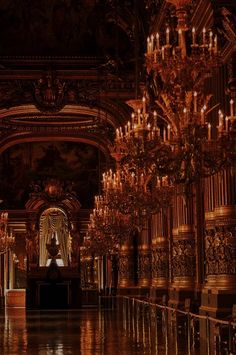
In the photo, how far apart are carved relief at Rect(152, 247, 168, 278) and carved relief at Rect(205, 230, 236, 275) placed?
11411 mm

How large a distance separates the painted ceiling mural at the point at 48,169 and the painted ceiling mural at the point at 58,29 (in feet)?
51.5

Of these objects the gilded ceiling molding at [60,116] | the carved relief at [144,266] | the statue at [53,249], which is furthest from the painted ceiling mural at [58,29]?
the statue at [53,249]

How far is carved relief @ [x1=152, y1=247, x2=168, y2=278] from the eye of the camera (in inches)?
1136

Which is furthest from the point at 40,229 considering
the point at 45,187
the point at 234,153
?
the point at 234,153

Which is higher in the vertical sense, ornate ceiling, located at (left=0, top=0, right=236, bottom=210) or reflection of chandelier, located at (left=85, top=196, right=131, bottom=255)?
ornate ceiling, located at (left=0, top=0, right=236, bottom=210)

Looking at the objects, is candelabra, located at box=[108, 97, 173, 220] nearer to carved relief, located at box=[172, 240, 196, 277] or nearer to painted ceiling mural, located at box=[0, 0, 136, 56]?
carved relief, located at box=[172, 240, 196, 277]

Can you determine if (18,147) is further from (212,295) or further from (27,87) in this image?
(212,295)

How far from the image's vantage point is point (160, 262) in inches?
1150

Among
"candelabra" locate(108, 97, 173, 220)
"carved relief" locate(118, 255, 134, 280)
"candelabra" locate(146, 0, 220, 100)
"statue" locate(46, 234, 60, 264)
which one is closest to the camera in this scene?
"candelabra" locate(146, 0, 220, 100)

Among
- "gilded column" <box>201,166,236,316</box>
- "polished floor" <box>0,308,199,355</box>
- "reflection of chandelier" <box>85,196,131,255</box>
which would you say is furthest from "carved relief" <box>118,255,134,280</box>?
"gilded column" <box>201,166,236,316</box>

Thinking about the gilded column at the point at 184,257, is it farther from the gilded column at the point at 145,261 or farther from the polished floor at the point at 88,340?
the gilded column at the point at 145,261

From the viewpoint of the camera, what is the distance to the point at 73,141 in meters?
46.0

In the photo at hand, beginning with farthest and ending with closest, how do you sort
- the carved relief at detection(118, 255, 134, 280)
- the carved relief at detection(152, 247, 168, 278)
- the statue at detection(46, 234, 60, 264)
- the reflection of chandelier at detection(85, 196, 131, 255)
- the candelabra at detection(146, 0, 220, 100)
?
the statue at detection(46, 234, 60, 264) < the carved relief at detection(118, 255, 134, 280) < the carved relief at detection(152, 247, 168, 278) < the reflection of chandelier at detection(85, 196, 131, 255) < the candelabra at detection(146, 0, 220, 100)

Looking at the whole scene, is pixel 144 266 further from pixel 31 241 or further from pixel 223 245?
pixel 223 245
